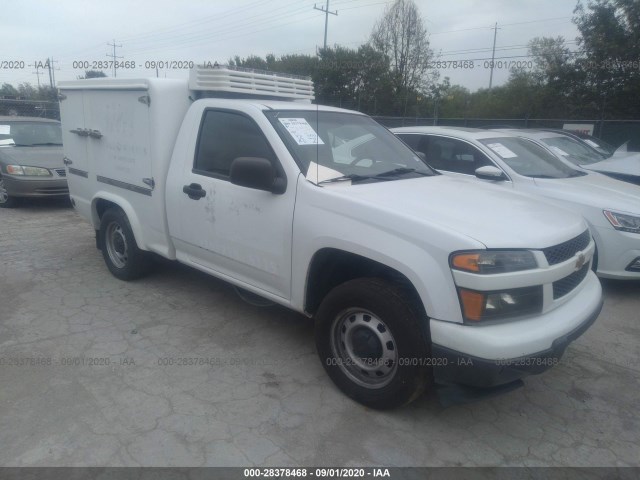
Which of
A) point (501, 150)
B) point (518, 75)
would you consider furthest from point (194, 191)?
point (518, 75)

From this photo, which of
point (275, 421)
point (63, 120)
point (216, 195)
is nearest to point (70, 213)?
point (63, 120)

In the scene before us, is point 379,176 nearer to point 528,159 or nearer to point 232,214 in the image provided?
point 232,214

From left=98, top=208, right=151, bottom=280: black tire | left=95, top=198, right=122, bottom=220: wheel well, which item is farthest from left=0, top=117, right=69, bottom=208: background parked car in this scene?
left=98, top=208, right=151, bottom=280: black tire

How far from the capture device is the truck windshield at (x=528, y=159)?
19.6 ft

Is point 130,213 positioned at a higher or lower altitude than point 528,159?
lower

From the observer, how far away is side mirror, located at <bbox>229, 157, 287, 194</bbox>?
10.7ft

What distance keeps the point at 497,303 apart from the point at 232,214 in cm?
204

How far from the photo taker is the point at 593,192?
5406 mm

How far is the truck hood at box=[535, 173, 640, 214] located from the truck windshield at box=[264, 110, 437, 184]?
6.78ft

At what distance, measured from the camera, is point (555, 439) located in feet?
9.59

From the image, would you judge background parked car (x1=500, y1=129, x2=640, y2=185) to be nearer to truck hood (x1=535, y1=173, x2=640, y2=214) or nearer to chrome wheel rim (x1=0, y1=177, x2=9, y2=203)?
truck hood (x1=535, y1=173, x2=640, y2=214)

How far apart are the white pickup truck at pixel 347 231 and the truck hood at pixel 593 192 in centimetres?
202

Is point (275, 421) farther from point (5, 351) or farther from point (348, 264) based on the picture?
point (5, 351)

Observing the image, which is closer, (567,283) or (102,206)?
(567,283)
